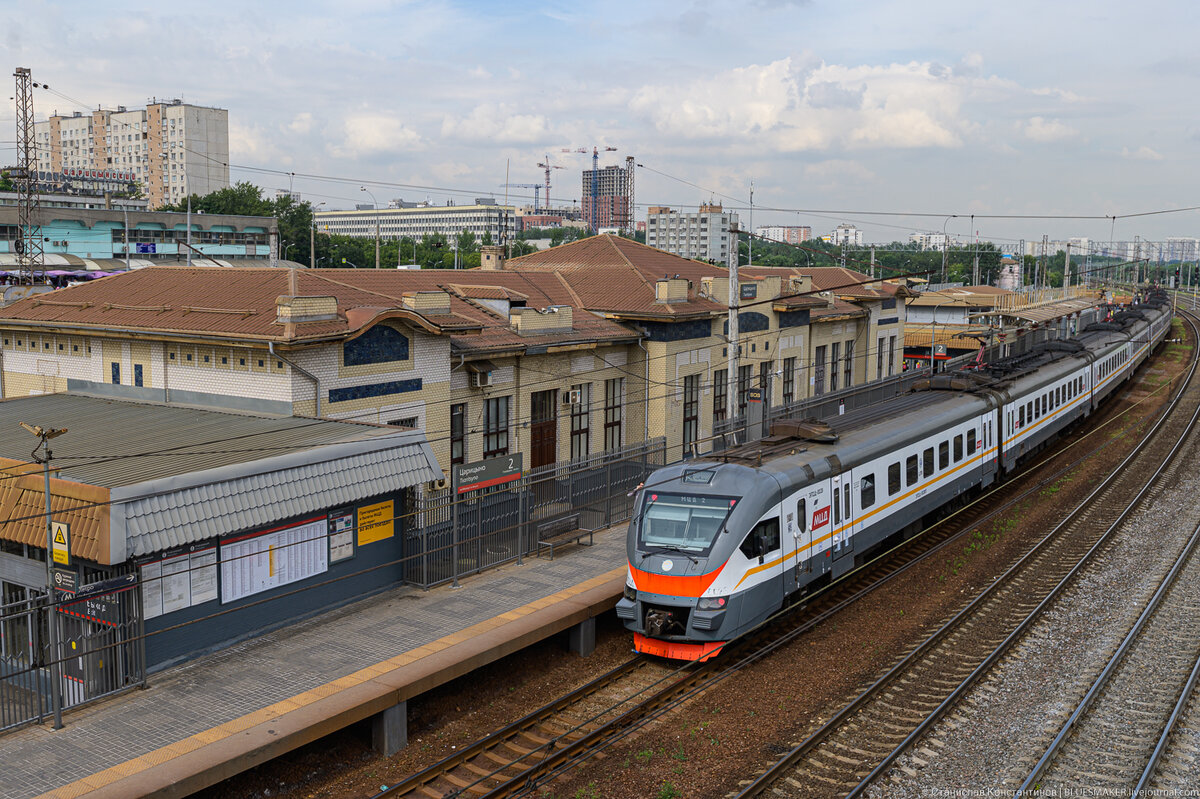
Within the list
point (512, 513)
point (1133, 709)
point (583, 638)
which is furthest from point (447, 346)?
point (1133, 709)

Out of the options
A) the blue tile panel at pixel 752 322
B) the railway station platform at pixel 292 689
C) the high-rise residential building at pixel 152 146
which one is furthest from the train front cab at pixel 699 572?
the high-rise residential building at pixel 152 146

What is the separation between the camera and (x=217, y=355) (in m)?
19.6

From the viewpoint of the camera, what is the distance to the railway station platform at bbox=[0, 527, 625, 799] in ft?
34.8

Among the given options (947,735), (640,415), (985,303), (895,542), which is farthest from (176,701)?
(985,303)

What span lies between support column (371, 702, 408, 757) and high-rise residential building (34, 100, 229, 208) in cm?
12405

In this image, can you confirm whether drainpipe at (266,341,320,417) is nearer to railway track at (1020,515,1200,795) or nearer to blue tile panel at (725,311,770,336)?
railway track at (1020,515,1200,795)

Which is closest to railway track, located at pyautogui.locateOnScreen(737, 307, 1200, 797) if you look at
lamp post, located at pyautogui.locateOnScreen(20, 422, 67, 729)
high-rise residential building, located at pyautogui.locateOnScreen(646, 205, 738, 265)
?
lamp post, located at pyautogui.locateOnScreen(20, 422, 67, 729)

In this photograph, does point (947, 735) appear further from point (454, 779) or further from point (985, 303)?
point (985, 303)

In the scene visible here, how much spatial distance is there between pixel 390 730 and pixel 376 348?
29.7 feet

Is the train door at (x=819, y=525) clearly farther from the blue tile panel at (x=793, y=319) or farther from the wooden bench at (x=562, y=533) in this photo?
the blue tile panel at (x=793, y=319)

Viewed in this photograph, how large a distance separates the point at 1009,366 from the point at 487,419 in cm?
1711

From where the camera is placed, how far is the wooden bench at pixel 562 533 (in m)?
19.6

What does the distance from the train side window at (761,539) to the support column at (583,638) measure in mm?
3035

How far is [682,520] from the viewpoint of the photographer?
15398 millimetres
